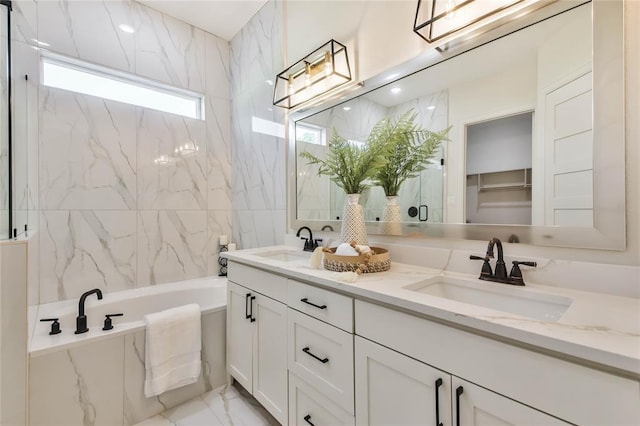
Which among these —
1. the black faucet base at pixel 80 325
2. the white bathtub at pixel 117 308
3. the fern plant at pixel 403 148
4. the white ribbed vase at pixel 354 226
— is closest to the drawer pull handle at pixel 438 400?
the white ribbed vase at pixel 354 226

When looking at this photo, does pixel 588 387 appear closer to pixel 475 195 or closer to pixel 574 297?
pixel 574 297

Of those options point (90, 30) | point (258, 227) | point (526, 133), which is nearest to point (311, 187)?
point (258, 227)

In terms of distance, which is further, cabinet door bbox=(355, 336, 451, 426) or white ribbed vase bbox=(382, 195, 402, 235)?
white ribbed vase bbox=(382, 195, 402, 235)

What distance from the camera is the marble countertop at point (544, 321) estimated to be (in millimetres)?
562

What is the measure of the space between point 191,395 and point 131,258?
1220 millimetres

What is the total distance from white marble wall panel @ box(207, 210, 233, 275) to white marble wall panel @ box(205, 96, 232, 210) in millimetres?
73

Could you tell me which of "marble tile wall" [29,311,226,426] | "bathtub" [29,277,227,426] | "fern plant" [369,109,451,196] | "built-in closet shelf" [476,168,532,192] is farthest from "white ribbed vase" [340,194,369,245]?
"marble tile wall" [29,311,226,426]

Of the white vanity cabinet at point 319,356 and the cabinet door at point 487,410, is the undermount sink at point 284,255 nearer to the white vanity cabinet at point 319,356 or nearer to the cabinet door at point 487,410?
the white vanity cabinet at point 319,356

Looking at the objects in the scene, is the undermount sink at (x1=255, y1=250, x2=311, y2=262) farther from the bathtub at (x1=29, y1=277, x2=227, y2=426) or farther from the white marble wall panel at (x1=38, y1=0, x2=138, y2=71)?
the white marble wall panel at (x1=38, y1=0, x2=138, y2=71)

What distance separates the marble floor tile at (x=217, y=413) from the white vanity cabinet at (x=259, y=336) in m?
0.18

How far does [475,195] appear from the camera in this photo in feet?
4.04

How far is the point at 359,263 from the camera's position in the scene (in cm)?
125

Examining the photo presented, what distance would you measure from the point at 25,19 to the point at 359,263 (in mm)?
2797

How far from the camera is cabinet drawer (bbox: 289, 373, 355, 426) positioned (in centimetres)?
112
